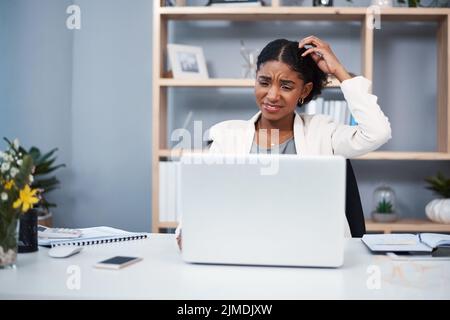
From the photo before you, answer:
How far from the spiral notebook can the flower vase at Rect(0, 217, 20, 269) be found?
0.26 meters

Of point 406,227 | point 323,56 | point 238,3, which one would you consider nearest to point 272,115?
point 323,56

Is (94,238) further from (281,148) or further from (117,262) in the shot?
(281,148)

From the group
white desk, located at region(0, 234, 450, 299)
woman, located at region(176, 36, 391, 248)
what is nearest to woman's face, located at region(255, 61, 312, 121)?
woman, located at region(176, 36, 391, 248)

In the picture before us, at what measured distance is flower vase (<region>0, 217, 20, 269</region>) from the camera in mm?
1129

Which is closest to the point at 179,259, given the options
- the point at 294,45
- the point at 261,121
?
the point at 261,121

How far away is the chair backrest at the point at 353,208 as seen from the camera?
1.70m

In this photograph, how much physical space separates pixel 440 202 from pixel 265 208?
203 cm

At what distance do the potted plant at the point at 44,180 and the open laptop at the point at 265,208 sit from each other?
199 centimetres

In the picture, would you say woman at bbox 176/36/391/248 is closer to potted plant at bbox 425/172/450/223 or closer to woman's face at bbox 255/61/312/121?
woman's face at bbox 255/61/312/121

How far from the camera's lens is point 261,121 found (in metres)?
1.98

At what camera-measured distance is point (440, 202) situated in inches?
110

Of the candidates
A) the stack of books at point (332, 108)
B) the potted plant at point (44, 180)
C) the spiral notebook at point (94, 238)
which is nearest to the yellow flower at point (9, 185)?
the spiral notebook at point (94, 238)

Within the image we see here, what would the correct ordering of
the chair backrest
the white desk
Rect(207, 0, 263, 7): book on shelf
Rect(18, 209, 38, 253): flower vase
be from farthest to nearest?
Rect(207, 0, 263, 7): book on shelf < the chair backrest < Rect(18, 209, 38, 253): flower vase < the white desk
